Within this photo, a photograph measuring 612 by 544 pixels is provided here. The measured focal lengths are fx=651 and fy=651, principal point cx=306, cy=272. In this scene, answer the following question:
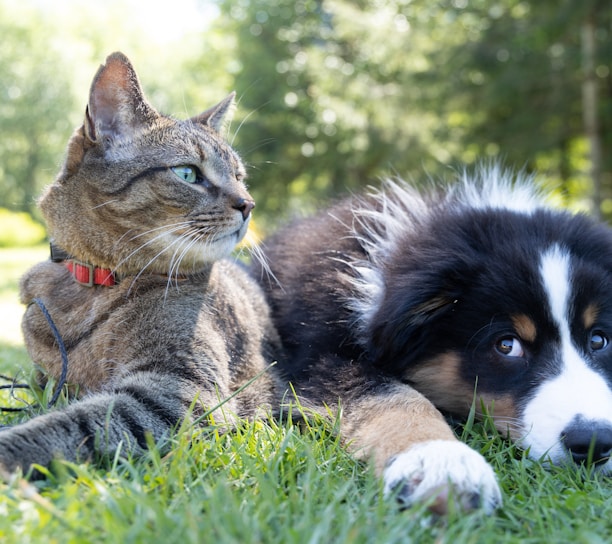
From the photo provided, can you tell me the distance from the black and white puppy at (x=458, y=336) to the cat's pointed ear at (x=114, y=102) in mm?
1353

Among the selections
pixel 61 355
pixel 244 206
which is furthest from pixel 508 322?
pixel 61 355

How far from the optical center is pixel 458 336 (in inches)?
124

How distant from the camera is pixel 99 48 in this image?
3781 cm

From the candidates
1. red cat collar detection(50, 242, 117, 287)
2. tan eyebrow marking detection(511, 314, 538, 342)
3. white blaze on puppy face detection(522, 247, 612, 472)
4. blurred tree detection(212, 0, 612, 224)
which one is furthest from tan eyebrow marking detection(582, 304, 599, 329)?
blurred tree detection(212, 0, 612, 224)

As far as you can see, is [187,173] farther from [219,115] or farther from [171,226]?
[219,115]

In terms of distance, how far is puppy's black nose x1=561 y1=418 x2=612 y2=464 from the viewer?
2.49m

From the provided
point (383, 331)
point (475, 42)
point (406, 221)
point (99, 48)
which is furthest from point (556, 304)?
point (99, 48)

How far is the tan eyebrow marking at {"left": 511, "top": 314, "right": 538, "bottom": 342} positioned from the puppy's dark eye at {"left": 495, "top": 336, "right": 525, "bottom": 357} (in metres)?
0.05

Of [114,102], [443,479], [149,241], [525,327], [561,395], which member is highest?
[114,102]

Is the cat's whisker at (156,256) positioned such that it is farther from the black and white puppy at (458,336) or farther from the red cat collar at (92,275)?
the black and white puppy at (458,336)

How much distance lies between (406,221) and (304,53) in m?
18.0

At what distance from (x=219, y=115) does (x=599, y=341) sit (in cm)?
247

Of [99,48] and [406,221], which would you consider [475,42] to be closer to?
[406,221]

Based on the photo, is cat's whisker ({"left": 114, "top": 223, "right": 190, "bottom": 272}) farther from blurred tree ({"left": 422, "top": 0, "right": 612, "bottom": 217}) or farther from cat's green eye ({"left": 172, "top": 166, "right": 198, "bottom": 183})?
blurred tree ({"left": 422, "top": 0, "right": 612, "bottom": 217})
